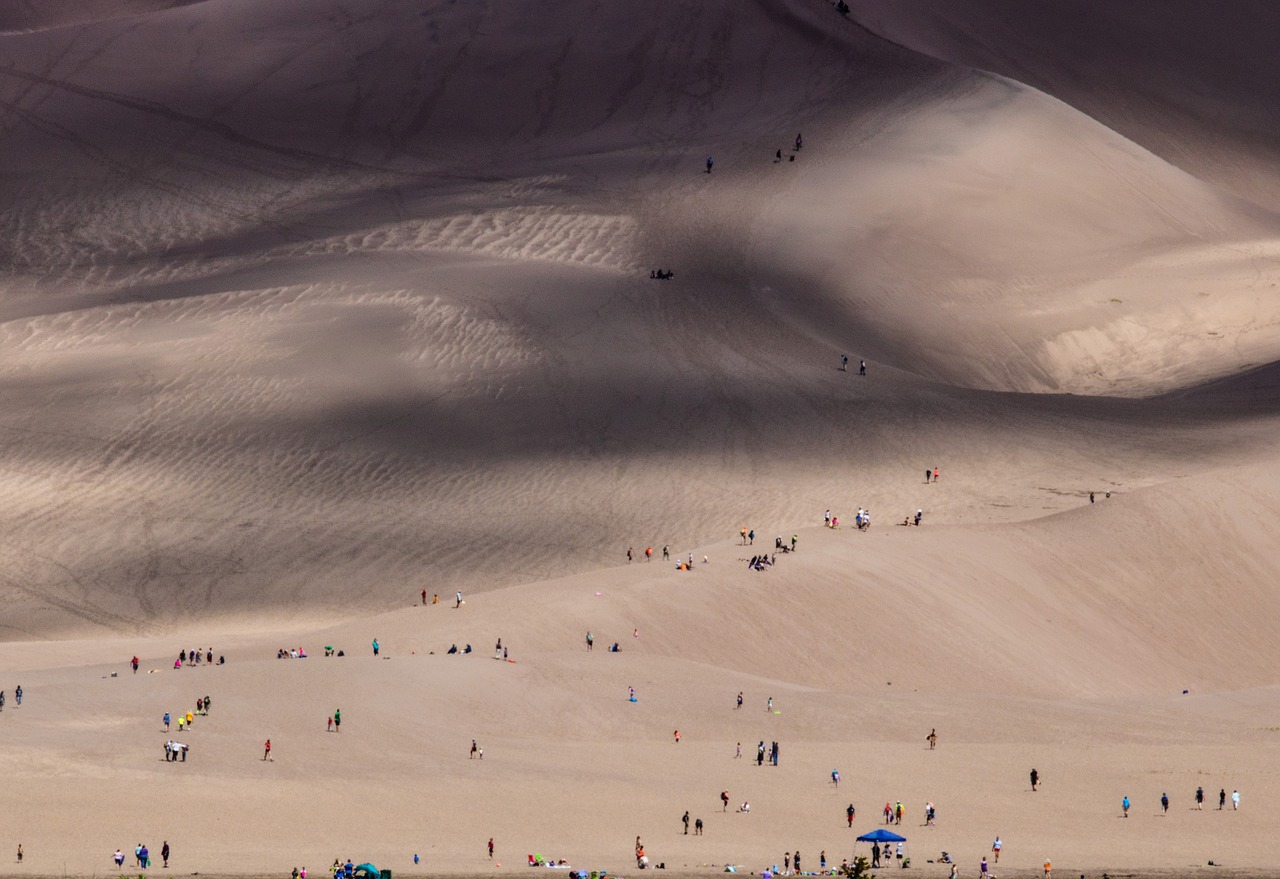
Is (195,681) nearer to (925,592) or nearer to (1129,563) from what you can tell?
(925,592)

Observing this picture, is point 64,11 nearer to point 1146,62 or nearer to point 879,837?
point 1146,62

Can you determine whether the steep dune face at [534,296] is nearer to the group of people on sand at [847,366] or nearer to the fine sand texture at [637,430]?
the fine sand texture at [637,430]

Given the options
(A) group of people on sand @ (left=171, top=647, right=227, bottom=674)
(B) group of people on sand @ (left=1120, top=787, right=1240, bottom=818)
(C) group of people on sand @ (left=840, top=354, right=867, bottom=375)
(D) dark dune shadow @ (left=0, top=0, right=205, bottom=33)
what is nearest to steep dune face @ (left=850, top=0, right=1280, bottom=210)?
(C) group of people on sand @ (left=840, top=354, right=867, bottom=375)

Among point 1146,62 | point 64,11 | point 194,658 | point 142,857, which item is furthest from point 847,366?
point 64,11

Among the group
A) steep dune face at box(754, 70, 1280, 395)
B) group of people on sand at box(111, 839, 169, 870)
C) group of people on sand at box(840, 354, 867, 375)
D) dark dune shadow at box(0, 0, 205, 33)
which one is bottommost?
group of people on sand at box(111, 839, 169, 870)

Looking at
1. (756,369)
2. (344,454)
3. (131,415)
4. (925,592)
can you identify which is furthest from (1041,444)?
(131,415)

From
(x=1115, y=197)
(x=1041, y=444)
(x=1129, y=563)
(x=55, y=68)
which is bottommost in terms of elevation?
(x=1129, y=563)

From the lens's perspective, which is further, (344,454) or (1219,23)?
(1219,23)

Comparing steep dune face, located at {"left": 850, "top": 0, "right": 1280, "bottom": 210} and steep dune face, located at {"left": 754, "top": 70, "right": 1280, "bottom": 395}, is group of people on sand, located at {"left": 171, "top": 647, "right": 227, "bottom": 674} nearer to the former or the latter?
steep dune face, located at {"left": 754, "top": 70, "right": 1280, "bottom": 395}
